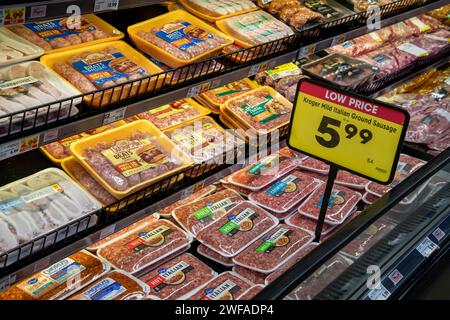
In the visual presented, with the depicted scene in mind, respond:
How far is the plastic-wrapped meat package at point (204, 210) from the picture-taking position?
112 inches

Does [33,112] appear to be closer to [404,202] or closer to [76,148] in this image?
[76,148]

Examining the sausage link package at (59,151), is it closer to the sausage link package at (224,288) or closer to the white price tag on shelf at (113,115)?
the white price tag on shelf at (113,115)

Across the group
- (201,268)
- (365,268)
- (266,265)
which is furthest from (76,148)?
(365,268)

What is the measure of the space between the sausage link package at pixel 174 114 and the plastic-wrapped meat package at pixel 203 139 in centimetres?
3

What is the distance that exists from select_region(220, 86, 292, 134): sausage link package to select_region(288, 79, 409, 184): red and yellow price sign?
86 centimetres

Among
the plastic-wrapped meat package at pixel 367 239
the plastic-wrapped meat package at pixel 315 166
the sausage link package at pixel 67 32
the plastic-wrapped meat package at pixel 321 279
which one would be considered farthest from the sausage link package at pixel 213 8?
the plastic-wrapped meat package at pixel 321 279

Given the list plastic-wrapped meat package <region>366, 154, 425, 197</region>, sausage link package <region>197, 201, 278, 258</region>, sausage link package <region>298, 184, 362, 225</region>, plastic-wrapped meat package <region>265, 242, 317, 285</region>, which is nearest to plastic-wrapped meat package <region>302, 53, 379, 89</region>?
plastic-wrapped meat package <region>366, 154, 425, 197</region>

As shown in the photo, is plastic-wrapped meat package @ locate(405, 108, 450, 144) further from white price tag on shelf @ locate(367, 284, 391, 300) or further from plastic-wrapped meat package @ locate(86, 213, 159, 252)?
white price tag on shelf @ locate(367, 284, 391, 300)

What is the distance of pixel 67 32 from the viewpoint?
2656 millimetres

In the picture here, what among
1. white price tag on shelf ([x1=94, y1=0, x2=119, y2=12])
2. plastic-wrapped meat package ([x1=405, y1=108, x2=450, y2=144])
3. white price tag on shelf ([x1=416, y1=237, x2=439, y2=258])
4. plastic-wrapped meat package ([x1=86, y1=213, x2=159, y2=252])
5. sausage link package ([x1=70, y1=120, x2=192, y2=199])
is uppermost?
white price tag on shelf ([x1=94, y1=0, x2=119, y2=12])

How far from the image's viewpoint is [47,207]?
2.33m

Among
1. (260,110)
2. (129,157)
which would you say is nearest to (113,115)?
(129,157)

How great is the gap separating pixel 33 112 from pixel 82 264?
77cm

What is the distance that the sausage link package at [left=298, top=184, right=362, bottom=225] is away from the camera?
294 centimetres
